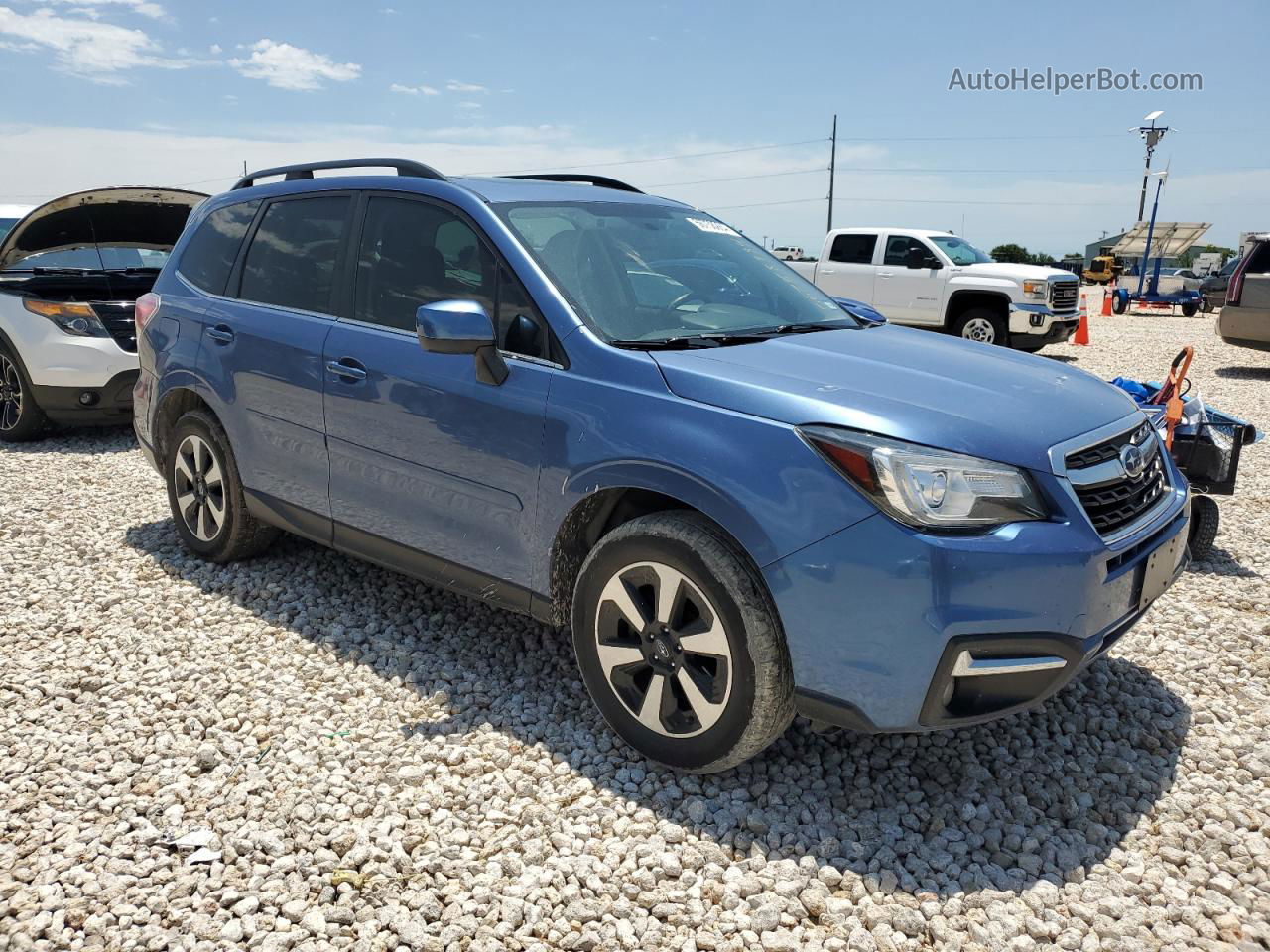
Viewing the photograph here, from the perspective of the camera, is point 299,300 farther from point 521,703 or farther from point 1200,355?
point 1200,355

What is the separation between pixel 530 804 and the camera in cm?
307

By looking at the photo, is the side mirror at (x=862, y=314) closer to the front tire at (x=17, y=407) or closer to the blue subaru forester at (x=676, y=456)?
the blue subaru forester at (x=676, y=456)

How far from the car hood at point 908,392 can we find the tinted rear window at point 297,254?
1.83 meters

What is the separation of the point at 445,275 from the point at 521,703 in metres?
1.63

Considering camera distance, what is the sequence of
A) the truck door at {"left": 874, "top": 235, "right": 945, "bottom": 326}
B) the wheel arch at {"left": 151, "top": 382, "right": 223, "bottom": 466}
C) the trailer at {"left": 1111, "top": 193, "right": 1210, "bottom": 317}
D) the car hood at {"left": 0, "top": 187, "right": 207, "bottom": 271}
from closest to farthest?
the wheel arch at {"left": 151, "top": 382, "right": 223, "bottom": 466} < the car hood at {"left": 0, "top": 187, "right": 207, "bottom": 271} < the truck door at {"left": 874, "top": 235, "right": 945, "bottom": 326} < the trailer at {"left": 1111, "top": 193, "right": 1210, "bottom": 317}

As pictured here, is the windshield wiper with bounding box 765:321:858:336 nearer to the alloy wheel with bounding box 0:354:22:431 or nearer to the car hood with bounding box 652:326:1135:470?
the car hood with bounding box 652:326:1135:470

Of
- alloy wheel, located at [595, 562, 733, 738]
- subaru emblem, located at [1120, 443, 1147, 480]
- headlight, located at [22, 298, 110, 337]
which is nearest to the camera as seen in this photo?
alloy wheel, located at [595, 562, 733, 738]

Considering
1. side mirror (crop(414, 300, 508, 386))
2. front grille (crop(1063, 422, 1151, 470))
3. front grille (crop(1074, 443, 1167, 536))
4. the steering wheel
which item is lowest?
front grille (crop(1074, 443, 1167, 536))

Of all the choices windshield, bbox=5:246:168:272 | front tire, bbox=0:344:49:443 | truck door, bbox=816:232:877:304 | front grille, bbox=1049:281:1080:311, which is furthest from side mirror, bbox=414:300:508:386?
truck door, bbox=816:232:877:304

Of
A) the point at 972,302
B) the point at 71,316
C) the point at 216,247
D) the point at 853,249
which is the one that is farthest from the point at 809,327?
the point at 853,249

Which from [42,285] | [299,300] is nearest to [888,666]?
[299,300]

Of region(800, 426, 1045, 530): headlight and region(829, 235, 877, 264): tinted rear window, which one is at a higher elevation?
region(829, 235, 877, 264): tinted rear window

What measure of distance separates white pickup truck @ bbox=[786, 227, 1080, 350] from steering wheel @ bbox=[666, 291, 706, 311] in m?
12.3

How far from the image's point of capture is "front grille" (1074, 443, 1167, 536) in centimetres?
283
